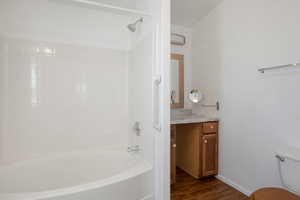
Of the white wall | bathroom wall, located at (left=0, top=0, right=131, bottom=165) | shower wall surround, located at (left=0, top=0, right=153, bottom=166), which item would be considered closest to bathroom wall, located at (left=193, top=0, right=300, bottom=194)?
the white wall

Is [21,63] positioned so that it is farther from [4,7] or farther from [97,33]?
[97,33]

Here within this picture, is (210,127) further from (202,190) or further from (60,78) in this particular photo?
(60,78)

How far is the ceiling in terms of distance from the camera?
2.31 meters

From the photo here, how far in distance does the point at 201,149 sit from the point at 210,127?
1.09 feet

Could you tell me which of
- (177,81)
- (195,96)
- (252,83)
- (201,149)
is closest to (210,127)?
(201,149)

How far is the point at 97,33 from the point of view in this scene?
2135 mm

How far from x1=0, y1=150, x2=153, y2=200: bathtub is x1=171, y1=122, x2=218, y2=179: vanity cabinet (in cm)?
81

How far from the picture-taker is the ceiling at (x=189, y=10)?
2313 millimetres

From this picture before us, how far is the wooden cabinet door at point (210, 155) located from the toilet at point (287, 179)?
33.6 inches

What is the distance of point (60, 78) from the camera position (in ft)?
6.39

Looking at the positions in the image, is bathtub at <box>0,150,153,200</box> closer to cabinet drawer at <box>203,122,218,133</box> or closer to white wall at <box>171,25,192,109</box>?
cabinet drawer at <box>203,122,218,133</box>

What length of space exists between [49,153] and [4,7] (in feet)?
5.45

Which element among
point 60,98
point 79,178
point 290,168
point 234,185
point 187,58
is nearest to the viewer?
point 290,168

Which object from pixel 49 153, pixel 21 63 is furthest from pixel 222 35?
pixel 49 153
